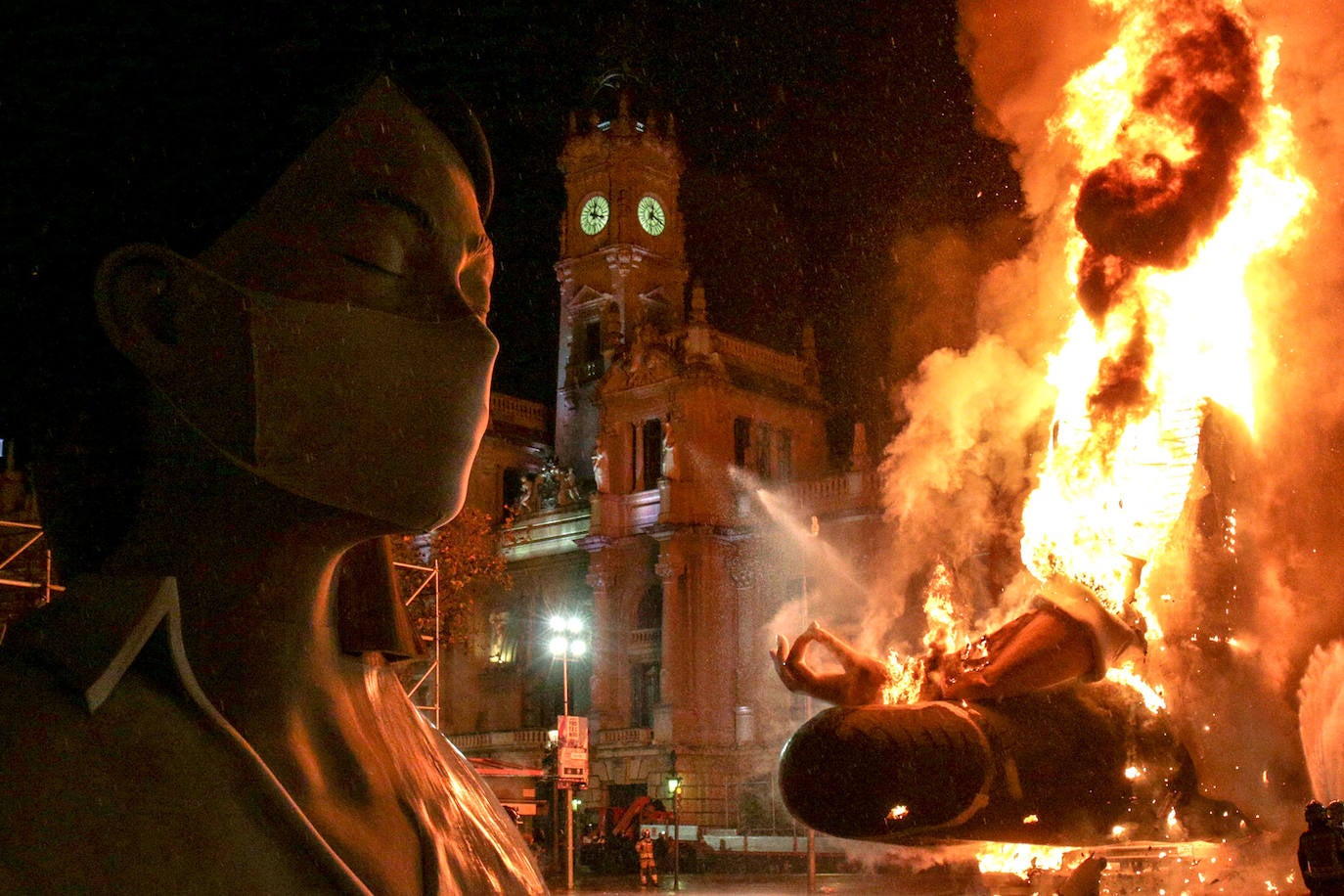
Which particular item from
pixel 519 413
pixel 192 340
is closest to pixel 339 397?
pixel 192 340

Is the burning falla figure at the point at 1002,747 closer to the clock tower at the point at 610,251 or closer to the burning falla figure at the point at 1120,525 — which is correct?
the burning falla figure at the point at 1120,525

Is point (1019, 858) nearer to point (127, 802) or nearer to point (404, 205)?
point (404, 205)

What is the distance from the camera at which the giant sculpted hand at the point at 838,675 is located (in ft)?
37.6

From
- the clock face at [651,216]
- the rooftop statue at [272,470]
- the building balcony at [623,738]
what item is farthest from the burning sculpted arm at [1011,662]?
the clock face at [651,216]

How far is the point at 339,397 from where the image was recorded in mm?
2049

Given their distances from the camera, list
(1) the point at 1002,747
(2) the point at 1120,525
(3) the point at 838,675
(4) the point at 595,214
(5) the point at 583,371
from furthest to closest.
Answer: (5) the point at 583,371 → (4) the point at 595,214 → (2) the point at 1120,525 → (3) the point at 838,675 → (1) the point at 1002,747

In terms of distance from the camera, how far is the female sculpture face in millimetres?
2035

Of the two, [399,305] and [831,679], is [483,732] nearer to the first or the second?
[831,679]

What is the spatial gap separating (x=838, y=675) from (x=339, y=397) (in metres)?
10.3

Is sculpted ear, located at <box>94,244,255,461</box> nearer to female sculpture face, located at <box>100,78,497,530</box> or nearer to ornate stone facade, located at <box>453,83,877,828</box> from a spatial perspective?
female sculpture face, located at <box>100,78,497,530</box>

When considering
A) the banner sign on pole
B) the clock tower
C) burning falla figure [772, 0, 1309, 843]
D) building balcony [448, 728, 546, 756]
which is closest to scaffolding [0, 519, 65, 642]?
the banner sign on pole

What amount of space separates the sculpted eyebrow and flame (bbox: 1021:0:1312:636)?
42.9ft

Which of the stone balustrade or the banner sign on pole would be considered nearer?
the banner sign on pole

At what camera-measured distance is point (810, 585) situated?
45875mm
